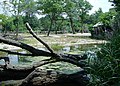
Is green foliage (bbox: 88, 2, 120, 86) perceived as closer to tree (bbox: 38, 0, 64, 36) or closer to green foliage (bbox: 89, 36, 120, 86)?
green foliage (bbox: 89, 36, 120, 86)

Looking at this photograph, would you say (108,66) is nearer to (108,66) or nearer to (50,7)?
(108,66)

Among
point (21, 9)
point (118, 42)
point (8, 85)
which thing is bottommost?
point (8, 85)

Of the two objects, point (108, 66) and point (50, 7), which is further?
point (50, 7)

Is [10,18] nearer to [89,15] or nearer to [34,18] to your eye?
[34,18]

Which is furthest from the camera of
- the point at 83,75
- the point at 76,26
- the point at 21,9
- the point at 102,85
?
the point at 76,26

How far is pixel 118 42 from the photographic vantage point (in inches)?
233

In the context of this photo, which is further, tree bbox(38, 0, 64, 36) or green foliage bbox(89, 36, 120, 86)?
tree bbox(38, 0, 64, 36)

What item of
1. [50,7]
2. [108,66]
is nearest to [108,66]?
[108,66]

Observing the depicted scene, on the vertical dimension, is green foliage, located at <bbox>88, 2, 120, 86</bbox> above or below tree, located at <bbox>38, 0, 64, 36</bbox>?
below

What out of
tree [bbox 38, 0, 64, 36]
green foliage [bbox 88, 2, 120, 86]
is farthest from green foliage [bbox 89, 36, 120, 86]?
tree [bbox 38, 0, 64, 36]

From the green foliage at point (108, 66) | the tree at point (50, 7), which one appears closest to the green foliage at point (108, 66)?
the green foliage at point (108, 66)

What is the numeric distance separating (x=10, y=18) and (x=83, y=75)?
40606 millimetres

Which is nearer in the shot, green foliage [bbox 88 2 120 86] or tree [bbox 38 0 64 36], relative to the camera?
green foliage [bbox 88 2 120 86]

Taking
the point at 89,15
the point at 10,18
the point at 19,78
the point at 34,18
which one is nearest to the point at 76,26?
the point at 89,15
